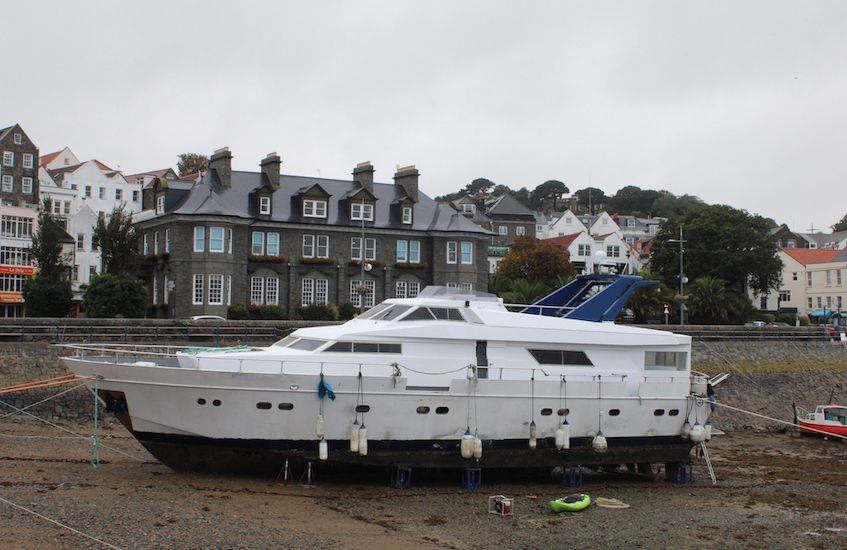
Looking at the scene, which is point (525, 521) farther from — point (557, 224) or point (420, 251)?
point (557, 224)

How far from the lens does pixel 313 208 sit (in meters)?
46.3

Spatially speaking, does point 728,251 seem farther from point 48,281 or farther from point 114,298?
point 48,281

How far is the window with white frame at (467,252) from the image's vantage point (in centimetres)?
4900

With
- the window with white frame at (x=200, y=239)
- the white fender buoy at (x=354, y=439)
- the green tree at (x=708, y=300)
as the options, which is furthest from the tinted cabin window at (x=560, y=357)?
the green tree at (x=708, y=300)

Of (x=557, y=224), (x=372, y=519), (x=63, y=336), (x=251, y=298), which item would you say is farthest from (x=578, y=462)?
(x=557, y=224)

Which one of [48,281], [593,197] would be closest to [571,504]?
[48,281]

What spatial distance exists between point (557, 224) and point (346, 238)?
4455cm

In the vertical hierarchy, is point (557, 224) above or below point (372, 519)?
above

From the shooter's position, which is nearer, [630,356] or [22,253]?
[630,356]

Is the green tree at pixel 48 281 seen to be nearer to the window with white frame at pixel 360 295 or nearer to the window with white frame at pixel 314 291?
the window with white frame at pixel 314 291

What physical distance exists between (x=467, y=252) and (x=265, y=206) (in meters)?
11.4

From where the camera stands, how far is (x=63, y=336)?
2723 centimetres

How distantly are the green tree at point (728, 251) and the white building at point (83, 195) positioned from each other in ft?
135

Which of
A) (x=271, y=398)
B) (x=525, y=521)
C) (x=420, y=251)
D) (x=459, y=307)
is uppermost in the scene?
(x=420, y=251)
